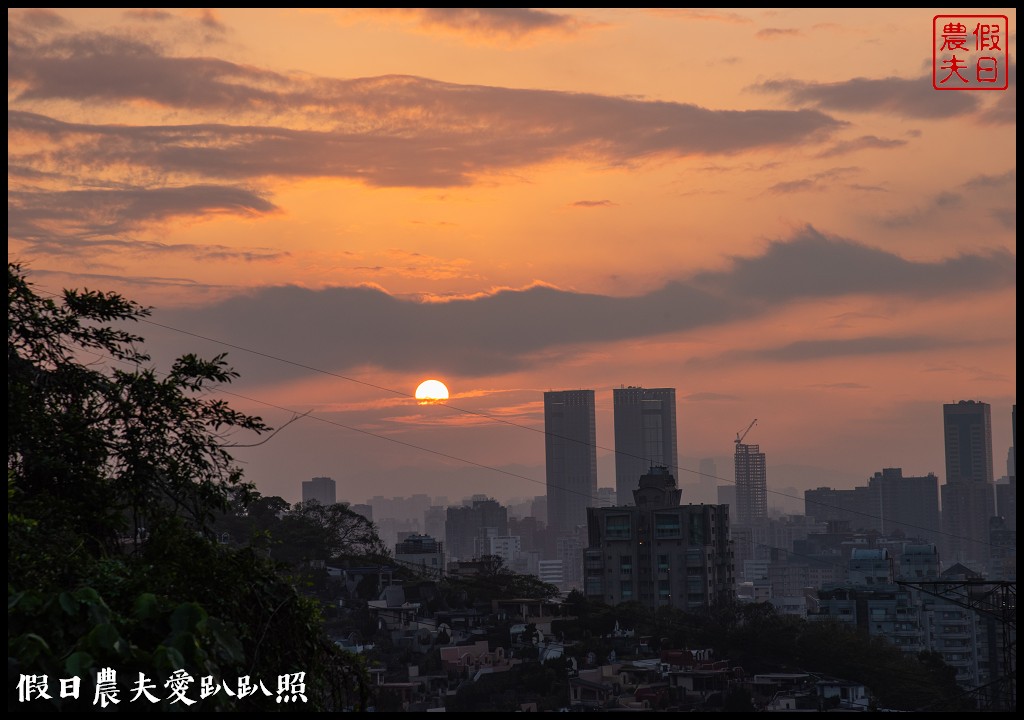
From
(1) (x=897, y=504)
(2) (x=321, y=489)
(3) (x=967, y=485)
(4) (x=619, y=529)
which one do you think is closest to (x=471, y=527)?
(2) (x=321, y=489)

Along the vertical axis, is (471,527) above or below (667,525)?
below

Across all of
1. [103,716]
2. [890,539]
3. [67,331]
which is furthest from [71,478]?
[890,539]

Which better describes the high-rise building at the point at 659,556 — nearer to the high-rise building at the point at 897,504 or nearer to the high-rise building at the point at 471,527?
the high-rise building at the point at 471,527

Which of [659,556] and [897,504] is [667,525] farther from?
[897,504]

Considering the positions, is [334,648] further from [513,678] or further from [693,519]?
[693,519]

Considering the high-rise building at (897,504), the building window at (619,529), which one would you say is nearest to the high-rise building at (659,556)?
the building window at (619,529)
